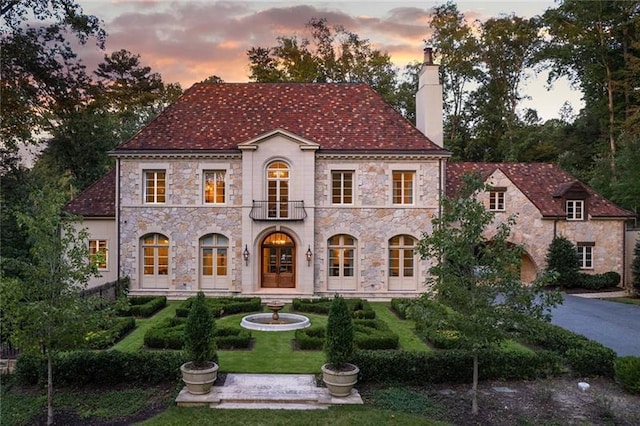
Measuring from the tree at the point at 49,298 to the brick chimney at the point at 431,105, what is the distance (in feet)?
59.6

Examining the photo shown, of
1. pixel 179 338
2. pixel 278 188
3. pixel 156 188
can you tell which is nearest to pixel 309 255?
pixel 278 188

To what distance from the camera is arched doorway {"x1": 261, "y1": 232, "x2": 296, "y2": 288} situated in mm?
21859

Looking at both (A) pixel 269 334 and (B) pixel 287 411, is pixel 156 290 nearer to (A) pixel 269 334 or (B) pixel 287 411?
(A) pixel 269 334

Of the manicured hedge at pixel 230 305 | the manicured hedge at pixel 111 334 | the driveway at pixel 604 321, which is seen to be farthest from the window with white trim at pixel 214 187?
the driveway at pixel 604 321

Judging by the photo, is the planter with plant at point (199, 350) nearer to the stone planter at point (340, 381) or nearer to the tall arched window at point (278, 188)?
the stone planter at point (340, 381)

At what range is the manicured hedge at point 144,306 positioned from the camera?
1719cm

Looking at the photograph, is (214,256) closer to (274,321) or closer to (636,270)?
(274,321)

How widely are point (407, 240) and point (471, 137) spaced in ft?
76.5

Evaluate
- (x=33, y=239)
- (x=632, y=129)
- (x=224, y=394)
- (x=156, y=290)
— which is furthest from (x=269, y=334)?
(x=632, y=129)

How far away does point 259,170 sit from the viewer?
21.1 meters

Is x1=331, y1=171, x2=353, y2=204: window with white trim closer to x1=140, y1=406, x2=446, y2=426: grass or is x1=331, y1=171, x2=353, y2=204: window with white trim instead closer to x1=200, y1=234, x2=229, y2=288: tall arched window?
x1=200, y1=234, x2=229, y2=288: tall arched window

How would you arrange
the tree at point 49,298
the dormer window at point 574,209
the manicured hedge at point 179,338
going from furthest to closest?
the dormer window at point 574,209, the manicured hedge at point 179,338, the tree at point 49,298

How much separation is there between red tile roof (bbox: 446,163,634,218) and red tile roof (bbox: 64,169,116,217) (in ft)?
61.4

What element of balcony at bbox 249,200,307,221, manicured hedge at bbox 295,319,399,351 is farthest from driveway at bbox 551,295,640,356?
balcony at bbox 249,200,307,221
